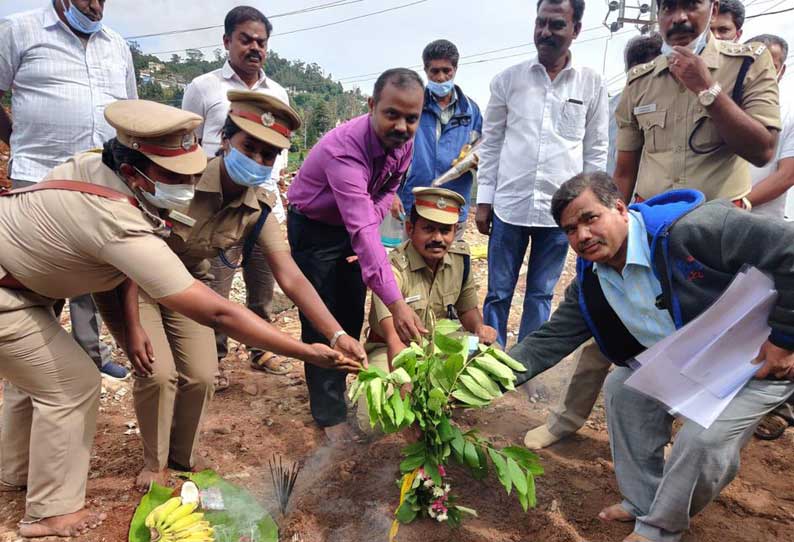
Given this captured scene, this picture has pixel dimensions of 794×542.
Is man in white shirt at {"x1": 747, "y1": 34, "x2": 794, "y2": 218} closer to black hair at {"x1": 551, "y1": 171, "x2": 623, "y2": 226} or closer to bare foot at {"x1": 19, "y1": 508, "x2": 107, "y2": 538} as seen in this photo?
black hair at {"x1": 551, "y1": 171, "x2": 623, "y2": 226}

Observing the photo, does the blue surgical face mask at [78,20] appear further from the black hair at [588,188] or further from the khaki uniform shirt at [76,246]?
the black hair at [588,188]

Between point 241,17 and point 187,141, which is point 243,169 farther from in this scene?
point 241,17

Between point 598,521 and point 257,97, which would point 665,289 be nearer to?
point 598,521

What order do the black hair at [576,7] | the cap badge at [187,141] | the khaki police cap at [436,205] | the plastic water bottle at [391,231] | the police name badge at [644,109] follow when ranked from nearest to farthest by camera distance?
the cap badge at [187,141], the police name badge at [644,109], the khaki police cap at [436,205], the black hair at [576,7], the plastic water bottle at [391,231]

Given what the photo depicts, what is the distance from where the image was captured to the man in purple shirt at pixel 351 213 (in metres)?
2.72

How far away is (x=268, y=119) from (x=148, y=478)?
194cm

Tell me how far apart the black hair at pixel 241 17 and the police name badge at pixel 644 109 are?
2598 mm

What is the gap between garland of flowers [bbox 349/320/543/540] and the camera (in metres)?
2.15

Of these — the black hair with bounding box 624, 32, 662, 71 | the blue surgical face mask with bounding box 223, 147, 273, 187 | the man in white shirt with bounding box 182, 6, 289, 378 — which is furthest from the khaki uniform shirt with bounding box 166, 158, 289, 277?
the black hair with bounding box 624, 32, 662, 71

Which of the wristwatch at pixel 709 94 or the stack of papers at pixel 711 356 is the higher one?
the wristwatch at pixel 709 94

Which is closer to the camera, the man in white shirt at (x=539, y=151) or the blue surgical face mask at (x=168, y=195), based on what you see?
the blue surgical face mask at (x=168, y=195)

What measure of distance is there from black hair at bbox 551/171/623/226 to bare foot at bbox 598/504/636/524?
56.9 inches

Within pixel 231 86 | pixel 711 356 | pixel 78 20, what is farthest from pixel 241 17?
pixel 711 356

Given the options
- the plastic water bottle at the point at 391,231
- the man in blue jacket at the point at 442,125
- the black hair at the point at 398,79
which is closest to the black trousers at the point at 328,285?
the black hair at the point at 398,79
